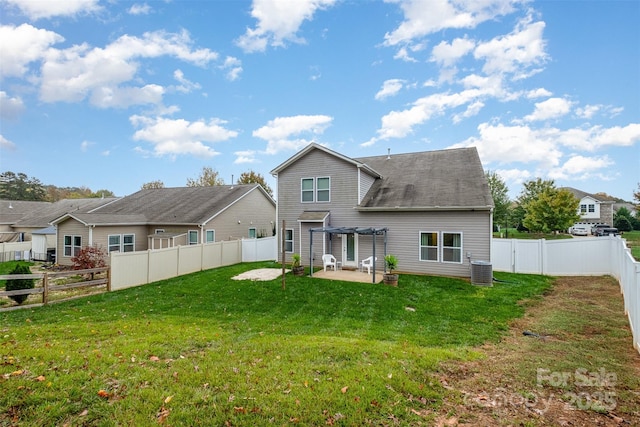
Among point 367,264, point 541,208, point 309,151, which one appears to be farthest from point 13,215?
point 541,208

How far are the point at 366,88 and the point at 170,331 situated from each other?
17.3 metres

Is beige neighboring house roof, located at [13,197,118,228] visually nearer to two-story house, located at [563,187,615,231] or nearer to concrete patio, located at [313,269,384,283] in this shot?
concrete patio, located at [313,269,384,283]

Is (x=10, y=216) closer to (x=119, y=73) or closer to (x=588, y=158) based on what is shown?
(x=119, y=73)

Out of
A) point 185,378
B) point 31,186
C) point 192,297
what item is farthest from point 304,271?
point 31,186

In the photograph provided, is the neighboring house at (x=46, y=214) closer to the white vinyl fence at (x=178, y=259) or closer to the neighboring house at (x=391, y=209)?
the white vinyl fence at (x=178, y=259)

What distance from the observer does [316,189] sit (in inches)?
620

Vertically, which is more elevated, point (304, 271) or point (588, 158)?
point (588, 158)

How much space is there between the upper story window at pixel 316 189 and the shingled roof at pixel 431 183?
6.57 feet

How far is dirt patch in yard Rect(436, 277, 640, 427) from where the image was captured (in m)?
3.25

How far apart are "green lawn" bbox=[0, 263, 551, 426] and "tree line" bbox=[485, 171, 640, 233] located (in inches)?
689

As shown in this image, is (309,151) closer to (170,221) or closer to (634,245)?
(170,221)

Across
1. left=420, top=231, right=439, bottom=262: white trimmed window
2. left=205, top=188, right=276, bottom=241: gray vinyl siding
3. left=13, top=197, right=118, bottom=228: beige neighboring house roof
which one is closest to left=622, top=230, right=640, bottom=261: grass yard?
left=420, top=231, right=439, bottom=262: white trimmed window

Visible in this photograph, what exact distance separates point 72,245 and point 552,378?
2373 centimetres

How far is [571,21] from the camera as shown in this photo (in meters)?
11.6
